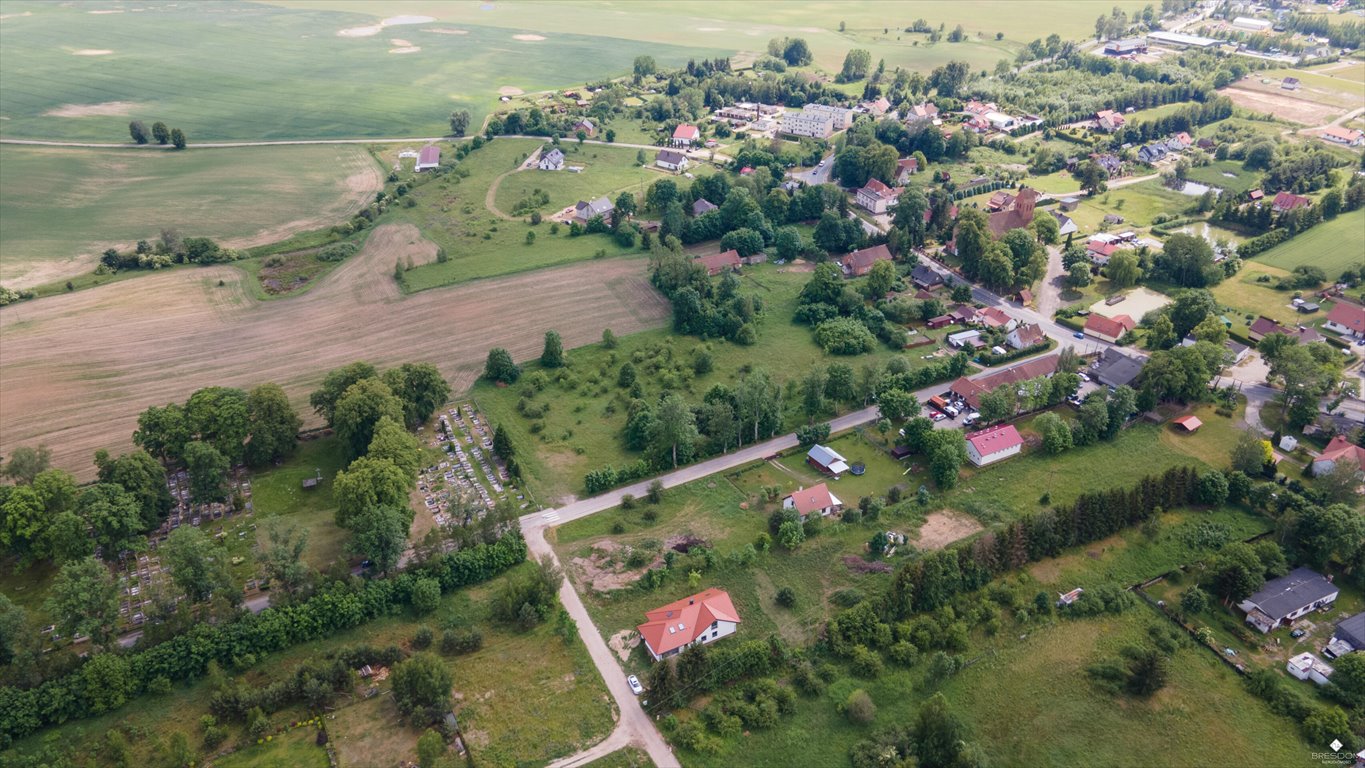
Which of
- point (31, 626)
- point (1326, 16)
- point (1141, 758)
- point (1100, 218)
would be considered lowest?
point (31, 626)

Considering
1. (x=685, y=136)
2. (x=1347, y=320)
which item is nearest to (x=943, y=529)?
(x=1347, y=320)

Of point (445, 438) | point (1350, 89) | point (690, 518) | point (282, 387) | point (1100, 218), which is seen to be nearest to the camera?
point (690, 518)

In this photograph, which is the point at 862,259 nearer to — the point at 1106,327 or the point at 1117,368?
the point at 1106,327

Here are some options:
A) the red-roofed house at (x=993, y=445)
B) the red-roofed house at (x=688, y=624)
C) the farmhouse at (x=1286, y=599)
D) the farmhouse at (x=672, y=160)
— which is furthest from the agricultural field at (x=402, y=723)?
the farmhouse at (x=672, y=160)

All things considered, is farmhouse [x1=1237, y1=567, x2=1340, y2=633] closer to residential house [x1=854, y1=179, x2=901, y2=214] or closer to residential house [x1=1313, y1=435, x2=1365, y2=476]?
residential house [x1=1313, y1=435, x2=1365, y2=476]

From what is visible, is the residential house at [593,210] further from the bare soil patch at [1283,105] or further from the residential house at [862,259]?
the bare soil patch at [1283,105]

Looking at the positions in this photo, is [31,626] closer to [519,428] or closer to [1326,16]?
[519,428]

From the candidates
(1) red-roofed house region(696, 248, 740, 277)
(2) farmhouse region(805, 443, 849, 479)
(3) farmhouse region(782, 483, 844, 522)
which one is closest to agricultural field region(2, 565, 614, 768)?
(3) farmhouse region(782, 483, 844, 522)

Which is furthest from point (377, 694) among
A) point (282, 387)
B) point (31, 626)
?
point (282, 387)
